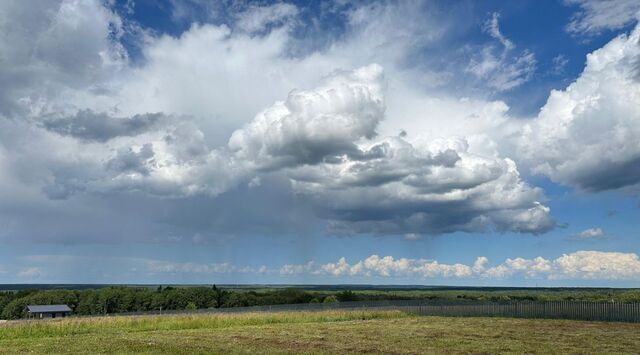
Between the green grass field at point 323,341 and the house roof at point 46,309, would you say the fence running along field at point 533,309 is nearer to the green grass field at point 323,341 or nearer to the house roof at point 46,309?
the green grass field at point 323,341

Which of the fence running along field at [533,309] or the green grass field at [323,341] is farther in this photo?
the fence running along field at [533,309]

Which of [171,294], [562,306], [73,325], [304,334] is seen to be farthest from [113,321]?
[171,294]

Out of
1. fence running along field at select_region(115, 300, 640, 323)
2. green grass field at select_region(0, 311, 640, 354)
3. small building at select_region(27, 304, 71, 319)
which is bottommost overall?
small building at select_region(27, 304, 71, 319)

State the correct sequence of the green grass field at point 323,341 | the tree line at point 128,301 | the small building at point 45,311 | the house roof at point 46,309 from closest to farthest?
the green grass field at point 323,341 < the small building at point 45,311 < the house roof at point 46,309 < the tree line at point 128,301

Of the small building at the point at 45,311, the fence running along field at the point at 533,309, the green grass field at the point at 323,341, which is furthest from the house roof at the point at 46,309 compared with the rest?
the green grass field at the point at 323,341

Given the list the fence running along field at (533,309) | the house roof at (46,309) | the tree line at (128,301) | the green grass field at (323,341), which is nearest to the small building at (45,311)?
the house roof at (46,309)

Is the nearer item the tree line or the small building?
the small building

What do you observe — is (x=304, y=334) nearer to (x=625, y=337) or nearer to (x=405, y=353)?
(x=405, y=353)

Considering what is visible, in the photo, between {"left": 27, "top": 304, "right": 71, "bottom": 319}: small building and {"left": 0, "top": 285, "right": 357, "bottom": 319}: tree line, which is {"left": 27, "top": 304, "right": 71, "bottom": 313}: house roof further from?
{"left": 0, "top": 285, "right": 357, "bottom": 319}: tree line

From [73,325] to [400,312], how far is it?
33.0m

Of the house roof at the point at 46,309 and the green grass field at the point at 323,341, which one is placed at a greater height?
the green grass field at the point at 323,341

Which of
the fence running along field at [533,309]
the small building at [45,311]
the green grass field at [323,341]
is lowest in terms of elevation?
the small building at [45,311]

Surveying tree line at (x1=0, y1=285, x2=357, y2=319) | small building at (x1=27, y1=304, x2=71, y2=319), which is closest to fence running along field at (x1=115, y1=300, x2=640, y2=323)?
small building at (x1=27, y1=304, x2=71, y2=319)

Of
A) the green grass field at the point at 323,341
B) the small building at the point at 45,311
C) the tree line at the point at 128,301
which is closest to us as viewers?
the green grass field at the point at 323,341
